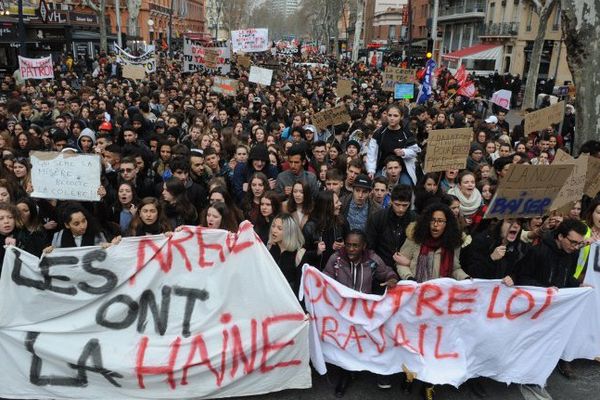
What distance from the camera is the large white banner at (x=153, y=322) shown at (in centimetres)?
362

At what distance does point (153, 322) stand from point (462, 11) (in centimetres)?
4852

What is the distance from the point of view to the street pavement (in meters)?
3.88

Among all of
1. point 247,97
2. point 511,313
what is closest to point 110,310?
point 511,313

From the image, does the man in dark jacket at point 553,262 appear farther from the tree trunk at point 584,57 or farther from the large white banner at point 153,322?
the tree trunk at point 584,57

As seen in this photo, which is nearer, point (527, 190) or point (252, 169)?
point (527, 190)

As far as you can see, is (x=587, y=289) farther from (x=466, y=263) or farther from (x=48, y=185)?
(x=48, y=185)

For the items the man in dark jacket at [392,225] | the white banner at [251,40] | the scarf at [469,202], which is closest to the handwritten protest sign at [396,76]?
the white banner at [251,40]

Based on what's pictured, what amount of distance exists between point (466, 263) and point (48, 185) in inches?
143

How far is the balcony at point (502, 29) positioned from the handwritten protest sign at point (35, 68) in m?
32.7

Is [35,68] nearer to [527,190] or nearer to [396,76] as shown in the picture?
[396,76]

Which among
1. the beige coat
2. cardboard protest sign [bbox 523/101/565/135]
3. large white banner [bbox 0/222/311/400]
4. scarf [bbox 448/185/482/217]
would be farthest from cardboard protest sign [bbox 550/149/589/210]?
cardboard protest sign [bbox 523/101/565/135]

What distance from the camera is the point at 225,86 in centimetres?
1259

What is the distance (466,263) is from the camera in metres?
4.19

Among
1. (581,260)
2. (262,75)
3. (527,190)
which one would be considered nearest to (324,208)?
(527,190)
